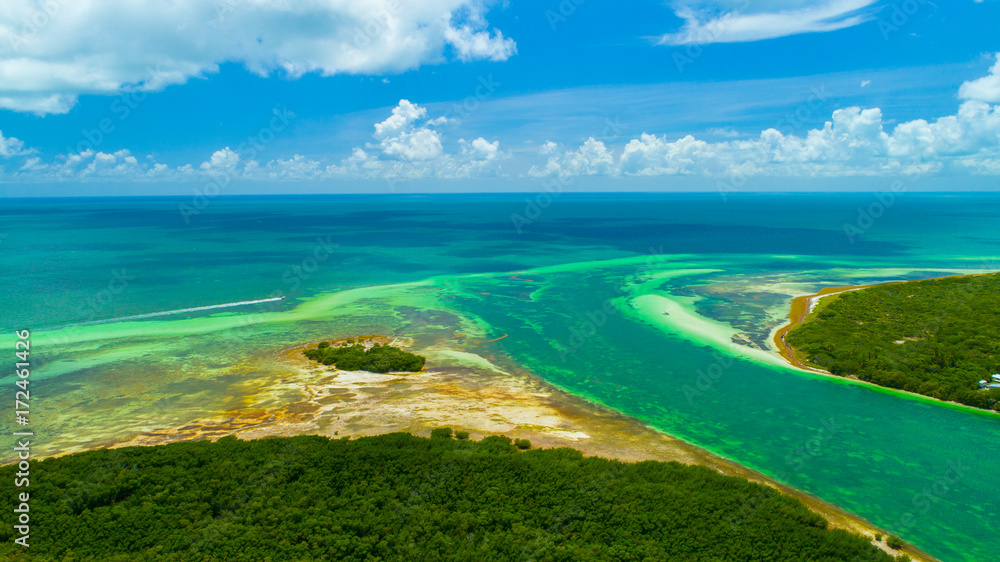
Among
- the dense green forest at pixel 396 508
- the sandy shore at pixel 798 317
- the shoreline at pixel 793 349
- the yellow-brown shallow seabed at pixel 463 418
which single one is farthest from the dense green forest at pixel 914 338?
the dense green forest at pixel 396 508

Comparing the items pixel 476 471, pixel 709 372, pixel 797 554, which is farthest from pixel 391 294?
pixel 797 554

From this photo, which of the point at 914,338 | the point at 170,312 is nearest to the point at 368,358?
the point at 170,312

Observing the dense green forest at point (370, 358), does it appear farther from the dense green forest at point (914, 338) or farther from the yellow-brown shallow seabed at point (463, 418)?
the dense green forest at point (914, 338)

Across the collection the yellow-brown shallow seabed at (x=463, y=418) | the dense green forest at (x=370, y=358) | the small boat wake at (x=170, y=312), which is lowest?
the yellow-brown shallow seabed at (x=463, y=418)

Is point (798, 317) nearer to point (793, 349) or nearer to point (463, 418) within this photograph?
point (793, 349)

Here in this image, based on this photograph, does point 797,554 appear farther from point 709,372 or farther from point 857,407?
point 709,372

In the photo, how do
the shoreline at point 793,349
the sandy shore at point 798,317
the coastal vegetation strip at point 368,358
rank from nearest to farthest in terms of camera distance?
the shoreline at point 793,349, the coastal vegetation strip at point 368,358, the sandy shore at point 798,317

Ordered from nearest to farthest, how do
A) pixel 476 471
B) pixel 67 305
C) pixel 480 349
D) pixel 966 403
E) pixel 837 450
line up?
pixel 476 471 < pixel 837 450 < pixel 966 403 < pixel 480 349 < pixel 67 305
